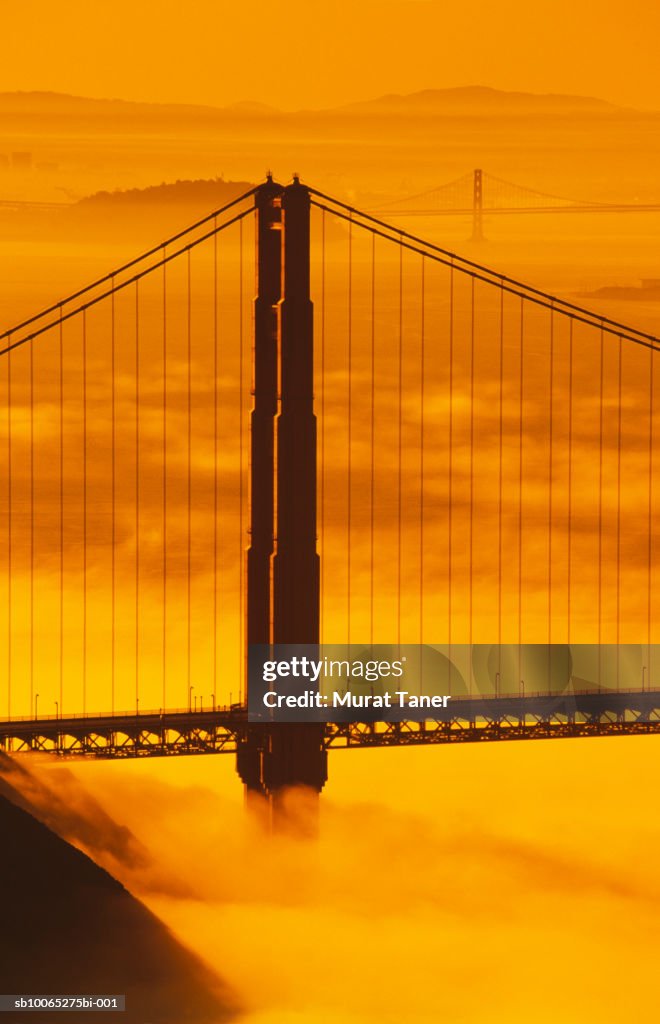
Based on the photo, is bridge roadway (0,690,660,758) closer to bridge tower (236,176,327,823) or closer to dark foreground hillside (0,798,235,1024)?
bridge tower (236,176,327,823)

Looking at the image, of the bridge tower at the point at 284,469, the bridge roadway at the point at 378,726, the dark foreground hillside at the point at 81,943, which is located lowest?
the dark foreground hillside at the point at 81,943

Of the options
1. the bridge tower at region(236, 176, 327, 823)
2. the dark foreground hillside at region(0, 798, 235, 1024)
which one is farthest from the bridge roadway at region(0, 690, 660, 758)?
the dark foreground hillside at region(0, 798, 235, 1024)

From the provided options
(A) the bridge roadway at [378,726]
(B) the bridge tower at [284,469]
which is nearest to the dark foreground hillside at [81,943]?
(A) the bridge roadway at [378,726]

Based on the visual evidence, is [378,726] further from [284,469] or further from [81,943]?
[81,943]

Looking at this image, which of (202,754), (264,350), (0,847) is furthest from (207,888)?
(264,350)

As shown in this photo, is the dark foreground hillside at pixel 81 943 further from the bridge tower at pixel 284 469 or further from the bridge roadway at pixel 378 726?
the bridge tower at pixel 284 469

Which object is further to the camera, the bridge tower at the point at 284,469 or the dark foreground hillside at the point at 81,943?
the bridge tower at the point at 284,469

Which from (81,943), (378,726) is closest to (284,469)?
(378,726)
